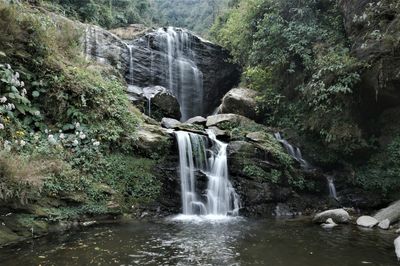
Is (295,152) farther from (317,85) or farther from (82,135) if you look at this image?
(82,135)

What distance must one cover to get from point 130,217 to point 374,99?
870 centimetres

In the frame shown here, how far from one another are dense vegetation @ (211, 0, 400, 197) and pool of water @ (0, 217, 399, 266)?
4.12 m

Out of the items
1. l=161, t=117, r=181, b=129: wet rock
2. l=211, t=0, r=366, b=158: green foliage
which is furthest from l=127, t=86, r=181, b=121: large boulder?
l=211, t=0, r=366, b=158: green foliage

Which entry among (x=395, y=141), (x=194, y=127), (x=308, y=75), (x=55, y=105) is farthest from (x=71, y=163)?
(x=395, y=141)

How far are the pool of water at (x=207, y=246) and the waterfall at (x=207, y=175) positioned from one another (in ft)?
5.41

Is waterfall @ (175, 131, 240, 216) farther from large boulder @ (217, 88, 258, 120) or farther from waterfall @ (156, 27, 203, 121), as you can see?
waterfall @ (156, 27, 203, 121)

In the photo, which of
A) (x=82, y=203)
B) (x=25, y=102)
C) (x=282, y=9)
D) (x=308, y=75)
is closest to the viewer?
(x=82, y=203)

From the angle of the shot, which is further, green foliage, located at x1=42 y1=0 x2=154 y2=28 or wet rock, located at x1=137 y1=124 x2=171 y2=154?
green foliage, located at x1=42 y1=0 x2=154 y2=28

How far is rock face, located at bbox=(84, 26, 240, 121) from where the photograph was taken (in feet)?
62.0

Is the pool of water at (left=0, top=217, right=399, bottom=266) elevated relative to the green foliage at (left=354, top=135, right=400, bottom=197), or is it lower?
lower

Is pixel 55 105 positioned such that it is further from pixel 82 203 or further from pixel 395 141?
pixel 395 141

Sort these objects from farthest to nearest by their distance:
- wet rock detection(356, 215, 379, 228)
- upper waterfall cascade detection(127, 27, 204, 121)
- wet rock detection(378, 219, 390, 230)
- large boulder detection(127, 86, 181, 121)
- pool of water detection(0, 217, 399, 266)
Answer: upper waterfall cascade detection(127, 27, 204, 121)
large boulder detection(127, 86, 181, 121)
wet rock detection(356, 215, 379, 228)
wet rock detection(378, 219, 390, 230)
pool of water detection(0, 217, 399, 266)

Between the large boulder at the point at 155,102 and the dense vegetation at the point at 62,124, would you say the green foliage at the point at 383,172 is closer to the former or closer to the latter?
the dense vegetation at the point at 62,124

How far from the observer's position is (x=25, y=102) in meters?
9.93
